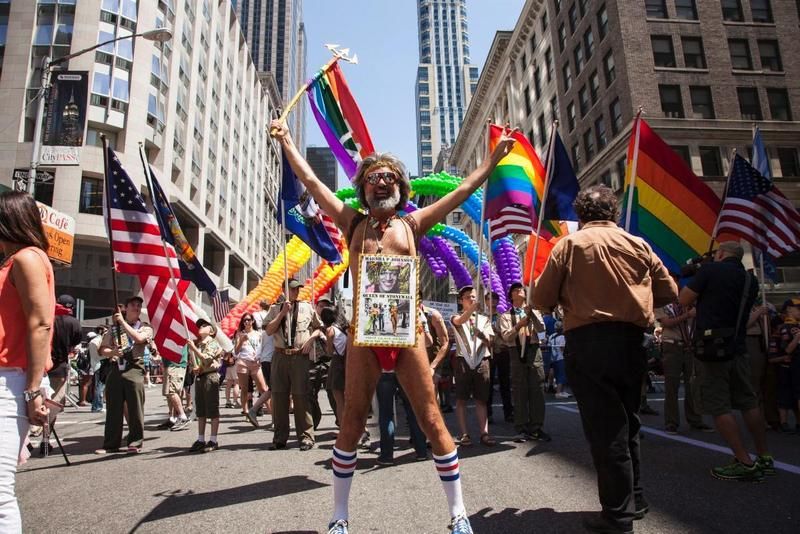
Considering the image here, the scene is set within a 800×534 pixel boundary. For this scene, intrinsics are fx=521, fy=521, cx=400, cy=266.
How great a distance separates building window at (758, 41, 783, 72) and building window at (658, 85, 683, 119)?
559 cm

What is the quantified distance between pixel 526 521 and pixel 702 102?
32.3 m

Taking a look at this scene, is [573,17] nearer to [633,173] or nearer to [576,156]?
[576,156]

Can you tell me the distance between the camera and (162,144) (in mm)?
33188

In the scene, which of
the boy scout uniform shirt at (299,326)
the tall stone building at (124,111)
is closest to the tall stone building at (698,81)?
the boy scout uniform shirt at (299,326)

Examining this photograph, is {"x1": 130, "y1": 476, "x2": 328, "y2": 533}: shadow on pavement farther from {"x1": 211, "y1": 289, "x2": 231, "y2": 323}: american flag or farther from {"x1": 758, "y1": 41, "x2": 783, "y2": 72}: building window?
{"x1": 758, "y1": 41, "x2": 783, "y2": 72}: building window

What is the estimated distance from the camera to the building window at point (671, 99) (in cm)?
2888

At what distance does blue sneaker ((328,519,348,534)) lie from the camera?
2.98m

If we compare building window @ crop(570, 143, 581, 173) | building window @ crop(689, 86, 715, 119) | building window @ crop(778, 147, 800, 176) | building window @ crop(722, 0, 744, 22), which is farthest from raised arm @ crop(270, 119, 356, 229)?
building window @ crop(722, 0, 744, 22)

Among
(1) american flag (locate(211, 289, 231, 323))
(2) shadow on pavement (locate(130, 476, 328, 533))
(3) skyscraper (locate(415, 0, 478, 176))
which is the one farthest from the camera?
(3) skyscraper (locate(415, 0, 478, 176))

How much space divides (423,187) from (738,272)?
45.4 feet

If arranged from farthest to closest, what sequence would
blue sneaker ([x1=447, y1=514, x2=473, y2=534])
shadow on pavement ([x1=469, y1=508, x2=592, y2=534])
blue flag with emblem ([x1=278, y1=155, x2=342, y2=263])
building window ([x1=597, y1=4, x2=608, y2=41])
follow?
building window ([x1=597, y1=4, x2=608, y2=41])
blue flag with emblem ([x1=278, y1=155, x2=342, y2=263])
shadow on pavement ([x1=469, y1=508, x2=592, y2=534])
blue sneaker ([x1=447, y1=514, x2=473, y2=534])

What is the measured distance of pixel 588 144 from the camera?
112 ft

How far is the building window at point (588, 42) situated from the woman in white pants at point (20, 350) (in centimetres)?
3611

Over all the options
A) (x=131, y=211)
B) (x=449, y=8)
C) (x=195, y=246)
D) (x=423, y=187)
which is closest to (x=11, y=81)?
(x=195, y=246)
